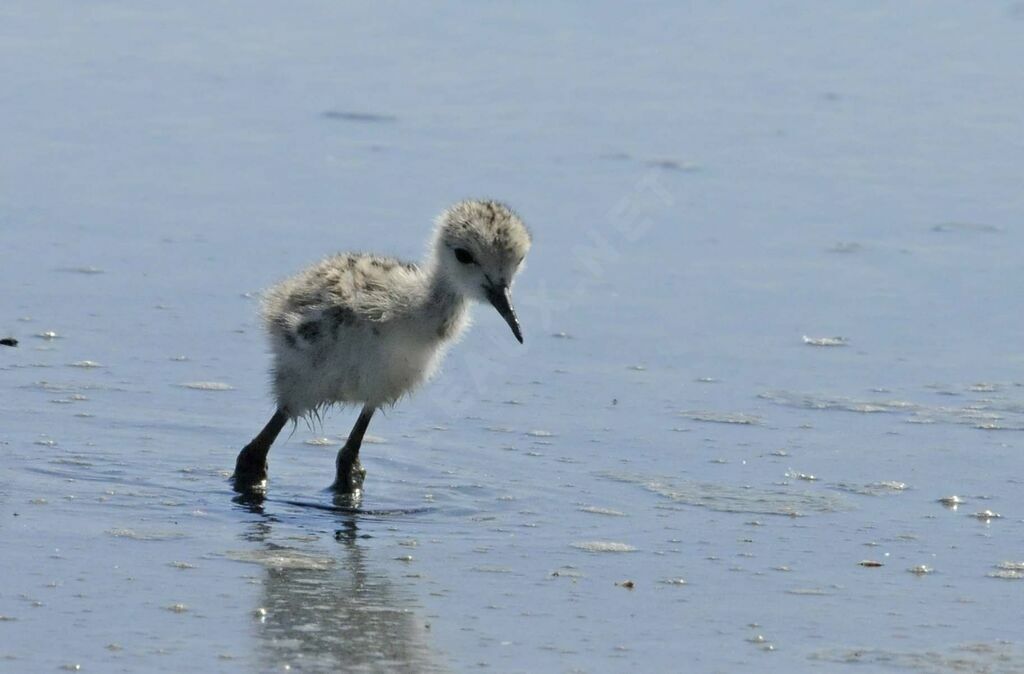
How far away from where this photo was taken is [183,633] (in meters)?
4.93

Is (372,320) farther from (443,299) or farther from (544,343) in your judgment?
(544,343)

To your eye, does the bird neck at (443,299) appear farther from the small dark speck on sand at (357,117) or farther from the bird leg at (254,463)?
the small dark speck on sand at (357,117)

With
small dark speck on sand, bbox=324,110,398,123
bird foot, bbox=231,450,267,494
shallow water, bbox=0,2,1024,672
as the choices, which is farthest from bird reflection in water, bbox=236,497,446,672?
small dark speck on sand, bbox=324,110,398,123

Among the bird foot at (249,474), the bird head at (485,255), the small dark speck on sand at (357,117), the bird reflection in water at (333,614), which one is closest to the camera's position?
the bird reflection in water at (333,614)

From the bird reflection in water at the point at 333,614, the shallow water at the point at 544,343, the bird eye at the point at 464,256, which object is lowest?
the shallow water at the point at 544,343

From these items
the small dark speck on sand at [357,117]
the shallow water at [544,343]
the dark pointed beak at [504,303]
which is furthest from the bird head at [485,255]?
the small dark speck on sand at [357,117]

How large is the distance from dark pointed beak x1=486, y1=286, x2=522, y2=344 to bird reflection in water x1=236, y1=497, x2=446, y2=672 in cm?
114

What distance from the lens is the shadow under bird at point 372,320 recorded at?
22.0 feet

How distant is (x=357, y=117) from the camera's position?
11.7 meters

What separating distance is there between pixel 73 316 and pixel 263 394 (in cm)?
111

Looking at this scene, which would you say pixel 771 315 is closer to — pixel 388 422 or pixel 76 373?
pixel 388 422

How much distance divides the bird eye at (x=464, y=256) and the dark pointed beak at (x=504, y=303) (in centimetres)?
11

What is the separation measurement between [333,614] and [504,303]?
6.39 feet

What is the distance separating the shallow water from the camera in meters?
5.29
